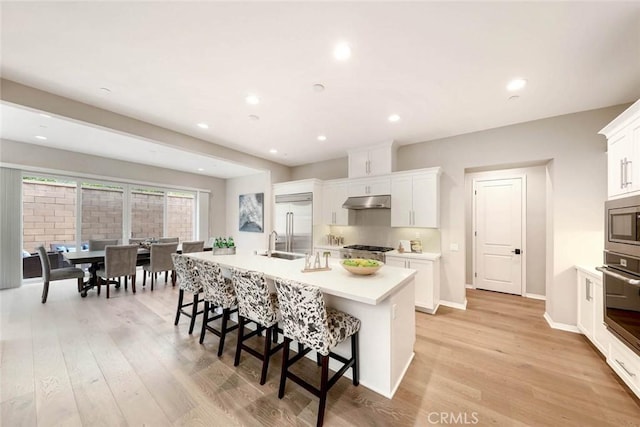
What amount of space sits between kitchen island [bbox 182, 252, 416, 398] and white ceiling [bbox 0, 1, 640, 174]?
6.41 feet

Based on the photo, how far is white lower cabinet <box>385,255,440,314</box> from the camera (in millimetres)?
3490

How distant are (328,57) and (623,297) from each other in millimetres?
3226

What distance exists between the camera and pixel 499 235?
4543 millimetres

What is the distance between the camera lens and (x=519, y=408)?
1.75 m

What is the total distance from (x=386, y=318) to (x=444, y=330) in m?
1.74

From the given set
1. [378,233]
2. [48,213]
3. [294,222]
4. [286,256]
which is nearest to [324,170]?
[294,222]

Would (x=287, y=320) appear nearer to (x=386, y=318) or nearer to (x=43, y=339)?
(x=386, y=318)

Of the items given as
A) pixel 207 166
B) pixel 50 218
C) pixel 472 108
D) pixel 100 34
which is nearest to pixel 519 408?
pixel 472 108

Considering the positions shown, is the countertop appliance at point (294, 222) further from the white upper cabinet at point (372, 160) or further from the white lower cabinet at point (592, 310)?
the white lower cabinet at point (592, 310)

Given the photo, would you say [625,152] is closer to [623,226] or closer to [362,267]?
[623,226]

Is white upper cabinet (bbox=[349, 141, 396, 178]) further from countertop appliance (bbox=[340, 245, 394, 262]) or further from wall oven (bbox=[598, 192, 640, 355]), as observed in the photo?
wall oven (bbox=[598, 192, 640, 355])

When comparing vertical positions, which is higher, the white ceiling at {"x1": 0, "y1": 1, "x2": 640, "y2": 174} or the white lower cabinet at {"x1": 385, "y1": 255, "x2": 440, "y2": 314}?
the white ceiling at {"x1": 0, "y1": 1, "x2": 640, "y2": 174}

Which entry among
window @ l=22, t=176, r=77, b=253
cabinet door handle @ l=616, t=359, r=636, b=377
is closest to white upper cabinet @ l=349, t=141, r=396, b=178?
cabinet door handle @ l=616, t=359, r=636, b=377

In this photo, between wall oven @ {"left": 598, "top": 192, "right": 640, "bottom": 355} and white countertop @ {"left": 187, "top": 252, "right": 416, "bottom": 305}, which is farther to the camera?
wall oven @ {"left": 598, "top": 192, "right": 640, "bottom": 355}
